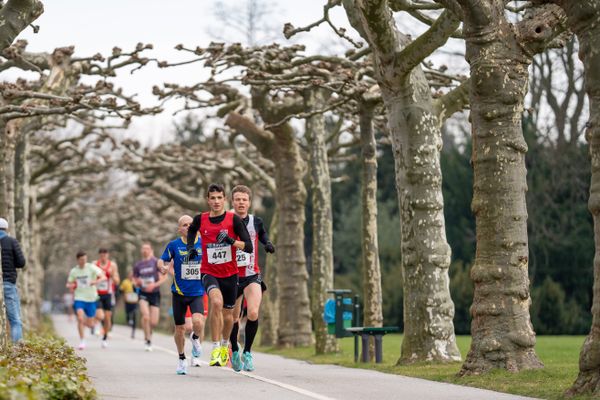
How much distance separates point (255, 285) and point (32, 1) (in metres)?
4.24

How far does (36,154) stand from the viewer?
35719 mm

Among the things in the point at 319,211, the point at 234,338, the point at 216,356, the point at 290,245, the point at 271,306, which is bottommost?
the point at 216,356

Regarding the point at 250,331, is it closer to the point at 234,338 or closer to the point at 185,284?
the point at 234,338

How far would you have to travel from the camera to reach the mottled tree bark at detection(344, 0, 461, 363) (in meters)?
17.0

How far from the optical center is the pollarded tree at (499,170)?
13.6 m

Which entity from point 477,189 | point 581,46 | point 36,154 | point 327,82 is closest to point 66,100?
point 327,82

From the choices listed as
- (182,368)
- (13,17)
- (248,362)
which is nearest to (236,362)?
(248,362)

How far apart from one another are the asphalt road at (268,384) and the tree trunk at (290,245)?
865 centimetres

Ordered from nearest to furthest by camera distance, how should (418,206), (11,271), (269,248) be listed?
(269,248), (418,206), (11,271)

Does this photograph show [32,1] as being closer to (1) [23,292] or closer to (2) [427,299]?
(2) [427,299]

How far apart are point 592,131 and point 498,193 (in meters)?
3.22

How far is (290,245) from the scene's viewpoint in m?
27.2

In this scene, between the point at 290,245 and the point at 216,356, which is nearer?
the point at 216,356

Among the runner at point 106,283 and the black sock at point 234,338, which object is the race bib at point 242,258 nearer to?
the black sock at point 234,338
